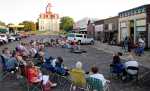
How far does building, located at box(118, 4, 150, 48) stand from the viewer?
48.3 metres

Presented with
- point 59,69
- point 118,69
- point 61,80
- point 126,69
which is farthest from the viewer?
point 118,69

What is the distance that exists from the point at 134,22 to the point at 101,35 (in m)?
34.4

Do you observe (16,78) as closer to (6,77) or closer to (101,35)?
(6,77)

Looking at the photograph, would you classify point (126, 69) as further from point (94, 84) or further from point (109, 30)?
point (109, 30)

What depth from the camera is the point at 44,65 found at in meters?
17.1

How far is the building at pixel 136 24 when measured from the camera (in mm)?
48341

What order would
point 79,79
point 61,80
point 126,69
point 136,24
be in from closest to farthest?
1. point 79,79
2. point 61,80
3. point 126,69
4. point 136,24

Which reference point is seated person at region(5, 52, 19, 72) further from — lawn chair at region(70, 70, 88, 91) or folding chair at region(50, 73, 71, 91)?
lawn chair at region(70, 70, 88, 91)

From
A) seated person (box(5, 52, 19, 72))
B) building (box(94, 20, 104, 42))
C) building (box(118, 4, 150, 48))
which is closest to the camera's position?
seated person (box(5, 52, 19, 72))

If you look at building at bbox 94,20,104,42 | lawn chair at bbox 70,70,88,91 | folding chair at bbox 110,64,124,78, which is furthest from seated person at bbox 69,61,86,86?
building at bbox 94,20,104,42

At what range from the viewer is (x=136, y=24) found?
175 feet

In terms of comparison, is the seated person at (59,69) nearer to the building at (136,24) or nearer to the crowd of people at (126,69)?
the crowd of people at (126,69)

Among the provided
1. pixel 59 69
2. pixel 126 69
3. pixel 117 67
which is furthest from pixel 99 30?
pixel 59 69

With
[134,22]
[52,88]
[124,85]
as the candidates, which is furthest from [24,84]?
[134,22]
